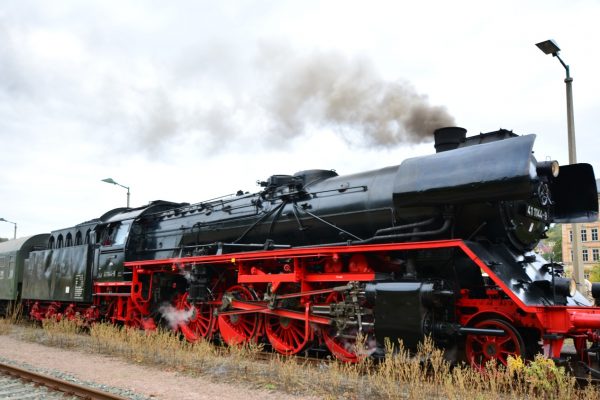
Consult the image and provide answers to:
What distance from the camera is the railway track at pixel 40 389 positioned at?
599 cm

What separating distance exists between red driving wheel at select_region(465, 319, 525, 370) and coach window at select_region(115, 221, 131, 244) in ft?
30.7

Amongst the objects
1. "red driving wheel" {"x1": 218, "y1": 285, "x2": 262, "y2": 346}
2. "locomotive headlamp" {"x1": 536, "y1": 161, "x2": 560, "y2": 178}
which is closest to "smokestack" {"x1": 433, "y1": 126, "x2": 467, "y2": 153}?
"locomotive headlamp" {"x1": 536, "y1": 161, "x2": 560, "y2": 178}

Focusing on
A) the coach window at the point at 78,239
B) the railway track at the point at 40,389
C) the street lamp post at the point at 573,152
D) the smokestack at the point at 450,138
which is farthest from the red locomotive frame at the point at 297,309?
the street lamp post at the point at 573,152

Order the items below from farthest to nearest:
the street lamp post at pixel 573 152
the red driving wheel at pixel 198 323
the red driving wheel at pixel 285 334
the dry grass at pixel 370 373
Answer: the red driving wheel at pixel 198 323 < the street lamp post at pixel 573 152 < the red driving wheel at pixel 285 334 < the dry grass at pixel 370 373

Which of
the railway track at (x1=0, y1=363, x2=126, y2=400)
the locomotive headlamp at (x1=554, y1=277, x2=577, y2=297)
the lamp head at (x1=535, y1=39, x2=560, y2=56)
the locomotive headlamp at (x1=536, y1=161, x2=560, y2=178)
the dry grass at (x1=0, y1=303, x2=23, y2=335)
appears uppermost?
the lamp head at (x1=535, y1=39, x2=560, y2=56)

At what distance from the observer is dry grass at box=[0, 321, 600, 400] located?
531 cm

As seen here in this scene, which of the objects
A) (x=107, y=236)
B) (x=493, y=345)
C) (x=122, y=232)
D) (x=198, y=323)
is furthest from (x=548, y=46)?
(x=107, y=236)

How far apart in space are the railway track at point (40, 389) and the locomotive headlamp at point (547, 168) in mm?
5934

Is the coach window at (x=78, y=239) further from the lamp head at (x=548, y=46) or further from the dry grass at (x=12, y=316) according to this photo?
the lamp head at (x=548, y=46)

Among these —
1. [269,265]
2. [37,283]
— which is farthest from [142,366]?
[37,283]

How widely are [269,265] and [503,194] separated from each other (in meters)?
4.75

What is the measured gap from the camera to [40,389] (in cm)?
677

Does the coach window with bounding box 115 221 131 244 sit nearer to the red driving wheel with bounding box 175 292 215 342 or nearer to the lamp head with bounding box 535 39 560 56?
the red driving wheel with bounding box 175 292 215 342

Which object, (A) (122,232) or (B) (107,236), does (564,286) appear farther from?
(B) (107,236)
